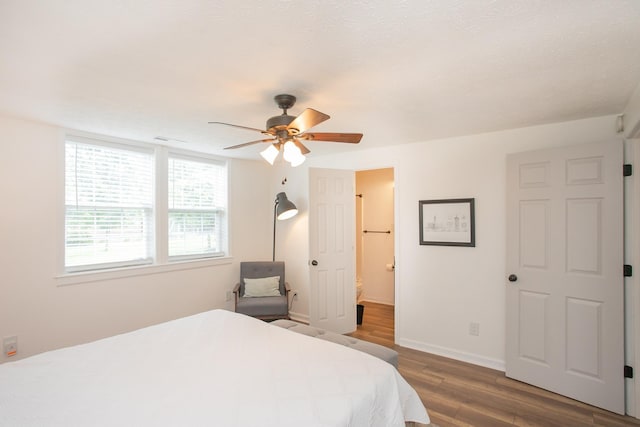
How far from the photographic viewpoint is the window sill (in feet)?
9.77

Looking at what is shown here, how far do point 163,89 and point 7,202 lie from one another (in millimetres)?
1915

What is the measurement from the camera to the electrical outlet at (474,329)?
3.18 m

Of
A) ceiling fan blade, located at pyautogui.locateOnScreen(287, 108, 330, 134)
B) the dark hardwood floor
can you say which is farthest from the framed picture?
ceiling fan blade, located at pyautogui.locateOnScreen(287, 108, 330, 134)

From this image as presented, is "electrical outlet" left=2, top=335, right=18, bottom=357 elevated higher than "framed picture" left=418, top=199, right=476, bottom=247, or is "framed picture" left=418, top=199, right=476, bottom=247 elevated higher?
"framed picture" left=418, top=199, right=476, bottom=247

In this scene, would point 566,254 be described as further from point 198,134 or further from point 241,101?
point 198,134

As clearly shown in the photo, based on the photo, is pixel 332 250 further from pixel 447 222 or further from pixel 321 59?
pixel 321 59

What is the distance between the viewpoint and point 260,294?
3965 mm

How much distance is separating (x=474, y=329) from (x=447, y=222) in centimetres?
116

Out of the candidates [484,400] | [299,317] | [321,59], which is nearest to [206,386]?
Answer: [321,59]

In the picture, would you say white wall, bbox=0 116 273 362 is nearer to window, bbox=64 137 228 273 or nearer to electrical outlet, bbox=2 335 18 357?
electrical outlet, bbox=2 335 18 357

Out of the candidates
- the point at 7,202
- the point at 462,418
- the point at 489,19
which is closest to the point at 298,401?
the point at 462,418

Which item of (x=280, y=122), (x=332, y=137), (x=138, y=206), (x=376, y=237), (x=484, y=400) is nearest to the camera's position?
(x=280, y=122)

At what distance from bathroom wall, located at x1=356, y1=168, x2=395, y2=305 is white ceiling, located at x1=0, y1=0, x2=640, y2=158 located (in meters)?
2.78

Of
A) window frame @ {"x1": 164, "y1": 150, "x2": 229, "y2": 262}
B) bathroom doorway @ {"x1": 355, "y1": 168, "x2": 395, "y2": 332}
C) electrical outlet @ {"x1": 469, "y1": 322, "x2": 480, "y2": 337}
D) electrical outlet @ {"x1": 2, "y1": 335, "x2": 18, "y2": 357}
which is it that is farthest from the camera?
bathroom doorway @ {"x1": 355, "y1": 168, "x2": 395, "y2": 332}
